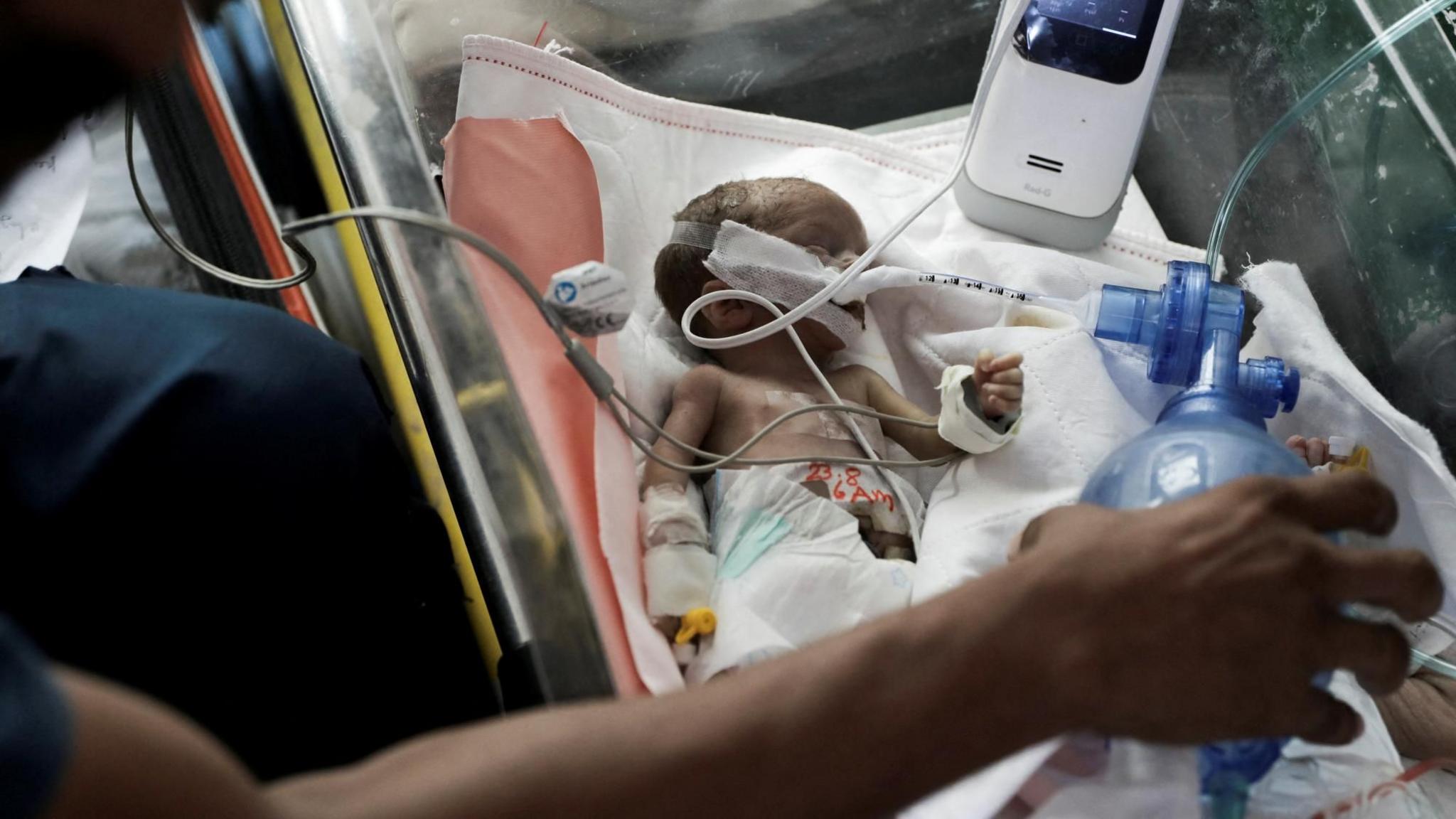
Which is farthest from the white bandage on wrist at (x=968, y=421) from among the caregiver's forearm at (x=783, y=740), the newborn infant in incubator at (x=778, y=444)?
the caregiver's forearm at (x=783, y=740)

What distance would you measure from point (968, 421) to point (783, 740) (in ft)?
2.14

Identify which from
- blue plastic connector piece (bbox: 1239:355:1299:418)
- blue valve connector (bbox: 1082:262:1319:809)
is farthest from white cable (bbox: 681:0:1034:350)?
blue plastic connector piece (bbox: 1239:355:1299:418)

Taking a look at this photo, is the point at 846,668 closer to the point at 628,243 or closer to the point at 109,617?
the point at 109,617

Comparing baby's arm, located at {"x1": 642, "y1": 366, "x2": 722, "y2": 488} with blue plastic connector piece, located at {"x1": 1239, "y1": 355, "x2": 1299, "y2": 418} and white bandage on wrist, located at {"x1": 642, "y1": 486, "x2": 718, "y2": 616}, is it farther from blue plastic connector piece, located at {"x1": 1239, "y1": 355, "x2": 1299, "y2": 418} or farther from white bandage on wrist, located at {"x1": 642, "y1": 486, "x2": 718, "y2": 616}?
→ blue plastic connector piece, located at {"x1": 1239, "y1": 355, "x2": 1299, "y2": 418}

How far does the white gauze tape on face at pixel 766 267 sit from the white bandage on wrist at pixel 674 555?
282 millimetres

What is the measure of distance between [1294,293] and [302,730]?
1180 mm

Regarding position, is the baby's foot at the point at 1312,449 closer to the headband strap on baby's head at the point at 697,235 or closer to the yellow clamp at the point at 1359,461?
the yellow clamp at the point at 1359,461

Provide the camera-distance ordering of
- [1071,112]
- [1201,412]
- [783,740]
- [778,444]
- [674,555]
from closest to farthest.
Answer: [783,740] → [1201,412] → [674,555] → [778,444] → [1071,112]

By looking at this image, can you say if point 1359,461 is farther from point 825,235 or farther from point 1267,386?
point 825,235

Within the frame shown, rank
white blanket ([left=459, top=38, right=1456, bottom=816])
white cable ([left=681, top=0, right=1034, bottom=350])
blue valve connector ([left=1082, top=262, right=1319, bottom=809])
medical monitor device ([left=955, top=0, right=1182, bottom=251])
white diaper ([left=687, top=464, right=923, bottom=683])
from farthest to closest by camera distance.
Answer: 1. medical monitor device ([left=955, top=0, right=1182, bottom=251])
2. white cable ([left=681, top=0, right=1034, bottom=350])
3. white blanket ([left=459, top=38, right=1456, bottom=816])
4. white diaper ([left=687, top=464, right=923, bottom=683])
5. blue valve connector ([left=1082, top=262, right=1319, bottom=809])

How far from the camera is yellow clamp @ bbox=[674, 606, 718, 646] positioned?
1063 millimetres

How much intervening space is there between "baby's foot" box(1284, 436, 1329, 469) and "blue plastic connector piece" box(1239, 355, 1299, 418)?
0.26 ft

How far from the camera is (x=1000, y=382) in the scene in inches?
46.7

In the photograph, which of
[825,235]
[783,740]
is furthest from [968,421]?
[783,740]
